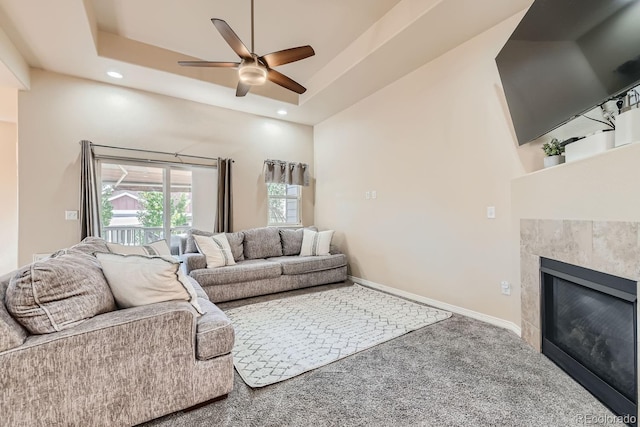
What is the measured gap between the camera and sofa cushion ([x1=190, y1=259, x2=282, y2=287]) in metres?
3.51

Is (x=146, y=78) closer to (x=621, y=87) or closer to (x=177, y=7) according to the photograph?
(x=177, y=7)

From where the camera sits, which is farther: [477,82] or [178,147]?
[178,147]

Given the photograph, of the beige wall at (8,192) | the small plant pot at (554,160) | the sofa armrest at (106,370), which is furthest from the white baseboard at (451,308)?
the beige wall at (8,192)

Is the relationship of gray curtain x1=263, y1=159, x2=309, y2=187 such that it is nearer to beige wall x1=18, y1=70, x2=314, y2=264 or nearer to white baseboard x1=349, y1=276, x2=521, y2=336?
beige wall x1=18, y1=70, x2=314, y2=264

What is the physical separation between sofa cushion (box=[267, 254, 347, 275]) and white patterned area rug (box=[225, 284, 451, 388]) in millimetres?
402

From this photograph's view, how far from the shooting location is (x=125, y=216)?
4.11 m

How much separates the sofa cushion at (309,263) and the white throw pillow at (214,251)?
2.23ft

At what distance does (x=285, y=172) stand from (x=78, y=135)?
9.87 ft

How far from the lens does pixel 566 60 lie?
1.85m

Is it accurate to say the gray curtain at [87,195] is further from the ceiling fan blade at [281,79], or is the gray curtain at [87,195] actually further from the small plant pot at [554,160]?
the small plant pot at [554,160]

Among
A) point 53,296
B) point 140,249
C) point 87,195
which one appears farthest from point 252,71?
point 87,195

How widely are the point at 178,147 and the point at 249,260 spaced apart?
211cm

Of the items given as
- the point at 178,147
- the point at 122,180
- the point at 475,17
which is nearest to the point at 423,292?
the point at 475,17

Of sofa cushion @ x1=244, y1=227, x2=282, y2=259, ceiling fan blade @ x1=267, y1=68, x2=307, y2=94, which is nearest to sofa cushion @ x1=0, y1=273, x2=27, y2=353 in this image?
ceiling fan blade @ x1=267, y1=68, x2=307, y2=94
